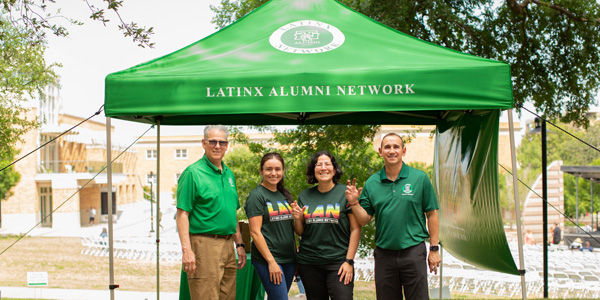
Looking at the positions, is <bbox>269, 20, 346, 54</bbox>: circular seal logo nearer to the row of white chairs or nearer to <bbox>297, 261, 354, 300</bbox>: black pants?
<bbox>297, 261, 354, 300</bbox>: black pants

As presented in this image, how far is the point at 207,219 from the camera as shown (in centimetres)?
378

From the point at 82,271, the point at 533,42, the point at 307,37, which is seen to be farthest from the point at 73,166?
the point at 307,37

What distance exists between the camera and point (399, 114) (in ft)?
18.9

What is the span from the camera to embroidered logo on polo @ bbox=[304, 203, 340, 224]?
3.63 meters

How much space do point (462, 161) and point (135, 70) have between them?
3059 mm

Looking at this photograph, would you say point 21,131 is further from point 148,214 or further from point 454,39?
point 148,214

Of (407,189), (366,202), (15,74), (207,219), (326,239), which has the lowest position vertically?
(326,239)

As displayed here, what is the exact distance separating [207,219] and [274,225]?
49 centimetres

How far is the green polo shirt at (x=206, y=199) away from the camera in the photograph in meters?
3.74

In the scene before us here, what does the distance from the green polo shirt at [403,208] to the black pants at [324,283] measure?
41 cm

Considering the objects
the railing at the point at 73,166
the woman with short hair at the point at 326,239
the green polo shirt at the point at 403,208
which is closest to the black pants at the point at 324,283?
the woman with short hair at the point at 326,239

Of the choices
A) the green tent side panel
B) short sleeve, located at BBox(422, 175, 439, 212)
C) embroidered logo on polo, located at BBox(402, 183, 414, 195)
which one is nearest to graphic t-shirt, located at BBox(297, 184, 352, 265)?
embroidered logo on polo, located at BBox(402, 183, 414, 195)

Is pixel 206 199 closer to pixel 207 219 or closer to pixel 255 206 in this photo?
pixel 207 219

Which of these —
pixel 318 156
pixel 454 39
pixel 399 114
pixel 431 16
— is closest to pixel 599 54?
pixel 454 39
